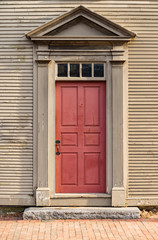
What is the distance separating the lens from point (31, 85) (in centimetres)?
690

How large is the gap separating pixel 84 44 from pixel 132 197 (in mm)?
3125

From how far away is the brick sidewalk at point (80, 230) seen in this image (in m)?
A: 5.76

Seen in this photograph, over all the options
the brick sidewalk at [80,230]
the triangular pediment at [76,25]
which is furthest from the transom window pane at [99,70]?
the brick sidewalk at [80,230]

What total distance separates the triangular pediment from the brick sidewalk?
11.3 ft

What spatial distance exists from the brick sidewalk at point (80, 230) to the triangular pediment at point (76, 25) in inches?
136

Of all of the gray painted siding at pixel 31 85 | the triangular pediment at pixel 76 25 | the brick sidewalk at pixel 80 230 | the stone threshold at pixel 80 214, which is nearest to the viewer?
the brick sidewalk at pixel 80 230

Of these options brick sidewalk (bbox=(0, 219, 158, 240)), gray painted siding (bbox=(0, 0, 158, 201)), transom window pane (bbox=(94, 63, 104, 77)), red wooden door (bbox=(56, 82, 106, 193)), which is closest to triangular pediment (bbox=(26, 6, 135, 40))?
gray painted siding (bbox=(0, 0, 158, 201))

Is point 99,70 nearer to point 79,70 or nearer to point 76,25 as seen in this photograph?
point 79,70

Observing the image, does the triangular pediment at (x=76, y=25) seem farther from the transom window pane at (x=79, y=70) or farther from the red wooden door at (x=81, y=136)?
the red wooden door at (x=81, y=136)

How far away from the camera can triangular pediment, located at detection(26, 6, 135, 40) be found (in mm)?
6715

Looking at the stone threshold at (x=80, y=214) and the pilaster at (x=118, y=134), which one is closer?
the stone threshold at (x=80, y=214)

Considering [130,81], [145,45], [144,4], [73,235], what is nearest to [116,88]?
[130,81]

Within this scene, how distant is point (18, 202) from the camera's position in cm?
690

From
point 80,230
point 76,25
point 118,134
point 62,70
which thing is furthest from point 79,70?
point 80,230
